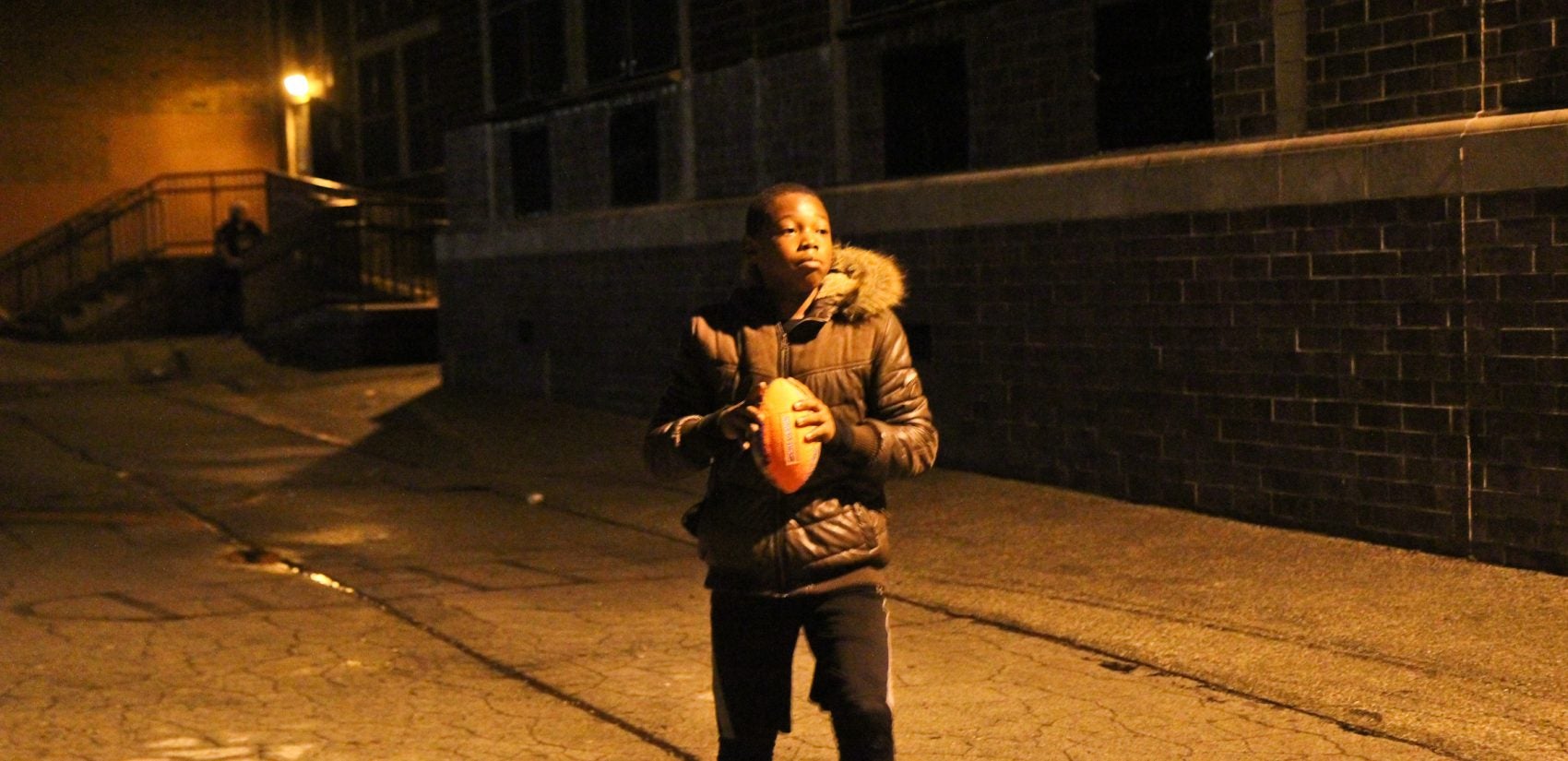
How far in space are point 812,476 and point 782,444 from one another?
0.25 m

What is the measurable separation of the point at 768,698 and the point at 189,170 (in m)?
29.4

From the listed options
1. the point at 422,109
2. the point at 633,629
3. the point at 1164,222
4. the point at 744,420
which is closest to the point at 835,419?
the point at 744,420

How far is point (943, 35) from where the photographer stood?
508 inches

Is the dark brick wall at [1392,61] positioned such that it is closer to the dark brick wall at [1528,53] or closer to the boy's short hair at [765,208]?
the dark brick wall at [1528,53]

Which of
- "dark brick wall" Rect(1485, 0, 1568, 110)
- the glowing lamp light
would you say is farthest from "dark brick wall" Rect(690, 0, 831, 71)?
the glowing lamp light

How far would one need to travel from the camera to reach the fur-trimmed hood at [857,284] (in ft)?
14.9

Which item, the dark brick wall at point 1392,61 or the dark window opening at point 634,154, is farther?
the dark window opening at point 634,154

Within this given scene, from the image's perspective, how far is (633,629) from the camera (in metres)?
8.26

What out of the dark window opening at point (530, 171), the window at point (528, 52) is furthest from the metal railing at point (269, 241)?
the window at point (528, 52)

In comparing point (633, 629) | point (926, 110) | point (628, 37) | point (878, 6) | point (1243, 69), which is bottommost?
point (633, 629)

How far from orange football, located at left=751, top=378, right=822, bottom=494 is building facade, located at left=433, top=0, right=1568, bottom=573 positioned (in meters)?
5.42

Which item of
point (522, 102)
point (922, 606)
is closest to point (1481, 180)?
point (922, 606)

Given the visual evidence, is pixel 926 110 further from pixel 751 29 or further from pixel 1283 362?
pixel 1283 362

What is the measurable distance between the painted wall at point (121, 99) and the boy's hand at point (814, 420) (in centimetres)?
2912
